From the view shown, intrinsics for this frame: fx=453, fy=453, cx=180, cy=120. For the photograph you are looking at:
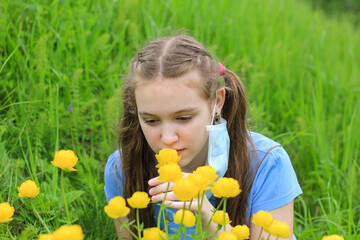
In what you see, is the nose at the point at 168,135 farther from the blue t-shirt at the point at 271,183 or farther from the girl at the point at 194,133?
the blue t-shirt at the point at 271,183

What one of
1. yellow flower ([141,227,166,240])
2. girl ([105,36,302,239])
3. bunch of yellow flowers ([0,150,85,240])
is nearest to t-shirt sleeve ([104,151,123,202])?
girl ([105,36,302,239])

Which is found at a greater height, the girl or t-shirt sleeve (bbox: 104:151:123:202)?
the girl

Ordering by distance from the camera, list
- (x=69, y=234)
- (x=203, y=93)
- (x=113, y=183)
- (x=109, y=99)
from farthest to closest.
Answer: (x=109, y=99), (x=113, y=183), (x=203, y=93), (x=69, y=234)

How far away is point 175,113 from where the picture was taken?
5.00 feet

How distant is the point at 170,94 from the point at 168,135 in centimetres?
14

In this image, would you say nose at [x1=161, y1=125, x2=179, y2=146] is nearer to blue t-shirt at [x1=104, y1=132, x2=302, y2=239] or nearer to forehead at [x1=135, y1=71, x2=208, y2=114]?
forehead at [x1=135, y1=71, x2=208, y2=114]

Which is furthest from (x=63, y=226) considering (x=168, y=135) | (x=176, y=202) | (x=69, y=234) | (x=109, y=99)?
Answer: (x=109, y=99)

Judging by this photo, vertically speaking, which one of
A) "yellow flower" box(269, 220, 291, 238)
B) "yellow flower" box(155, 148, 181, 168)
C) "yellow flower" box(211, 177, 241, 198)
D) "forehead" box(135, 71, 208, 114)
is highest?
"forehead" box(135, 71, 208, 114)

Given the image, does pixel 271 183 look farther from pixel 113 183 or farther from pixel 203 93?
pixel 113 183

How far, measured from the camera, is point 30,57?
2.46 m

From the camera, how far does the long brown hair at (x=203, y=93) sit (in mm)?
1681

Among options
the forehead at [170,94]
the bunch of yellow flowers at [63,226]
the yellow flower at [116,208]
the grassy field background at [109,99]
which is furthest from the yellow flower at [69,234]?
the forehead at [170,94]

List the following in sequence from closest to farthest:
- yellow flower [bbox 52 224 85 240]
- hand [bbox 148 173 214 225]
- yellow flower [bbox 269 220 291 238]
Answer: yellow flower [bbox 52 224 85 240] → yellow flower [bbox 269 220 291 238] → hand [bbox 148 173 214 225]

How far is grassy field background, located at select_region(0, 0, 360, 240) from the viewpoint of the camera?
6.63ft
